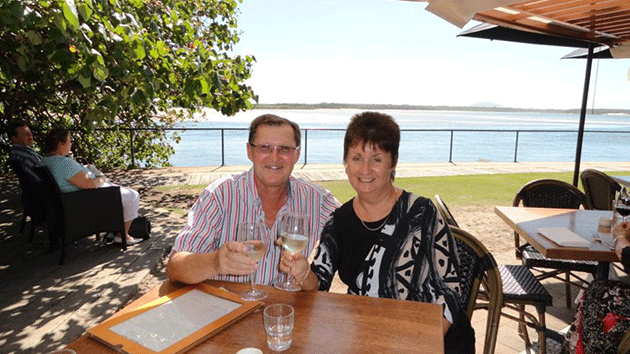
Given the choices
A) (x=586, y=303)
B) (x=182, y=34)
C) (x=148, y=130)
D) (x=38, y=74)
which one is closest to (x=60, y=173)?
(x=38, y=74)

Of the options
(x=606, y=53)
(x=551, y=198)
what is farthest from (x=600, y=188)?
(x=606, y=53)

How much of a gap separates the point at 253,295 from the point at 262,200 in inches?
30.9

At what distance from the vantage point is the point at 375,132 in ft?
6.76

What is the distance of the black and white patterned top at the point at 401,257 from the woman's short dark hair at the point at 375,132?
10.6 inches

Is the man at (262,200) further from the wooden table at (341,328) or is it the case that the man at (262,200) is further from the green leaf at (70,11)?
the green leaf at (70,11)

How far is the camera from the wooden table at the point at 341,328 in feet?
4.25

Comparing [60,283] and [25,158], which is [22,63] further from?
[25,158]

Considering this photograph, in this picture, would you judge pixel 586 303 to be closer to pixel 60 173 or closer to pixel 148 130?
pixel 60 173

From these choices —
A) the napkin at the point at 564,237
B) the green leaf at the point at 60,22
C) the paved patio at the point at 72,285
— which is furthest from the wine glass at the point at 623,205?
the green leaf at the point at 60,22

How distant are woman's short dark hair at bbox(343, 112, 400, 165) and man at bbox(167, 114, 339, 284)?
0.40m

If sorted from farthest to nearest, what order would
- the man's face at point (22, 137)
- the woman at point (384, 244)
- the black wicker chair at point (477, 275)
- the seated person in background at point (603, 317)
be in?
1. the man's face at point (22, 137)
2. the seated person in background at point (603, 317)
3. the black wicker chair at point (477, 275)
4. the woman at point (384, 244)

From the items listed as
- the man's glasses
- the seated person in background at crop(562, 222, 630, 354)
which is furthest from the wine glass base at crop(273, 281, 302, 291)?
the seated person in background at crop(562, 222, 630, 354)

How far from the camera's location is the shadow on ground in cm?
300

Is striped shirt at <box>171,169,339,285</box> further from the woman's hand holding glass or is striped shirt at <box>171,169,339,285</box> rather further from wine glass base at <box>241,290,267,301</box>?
wine glass base at <box>241,290,267,301</box>
